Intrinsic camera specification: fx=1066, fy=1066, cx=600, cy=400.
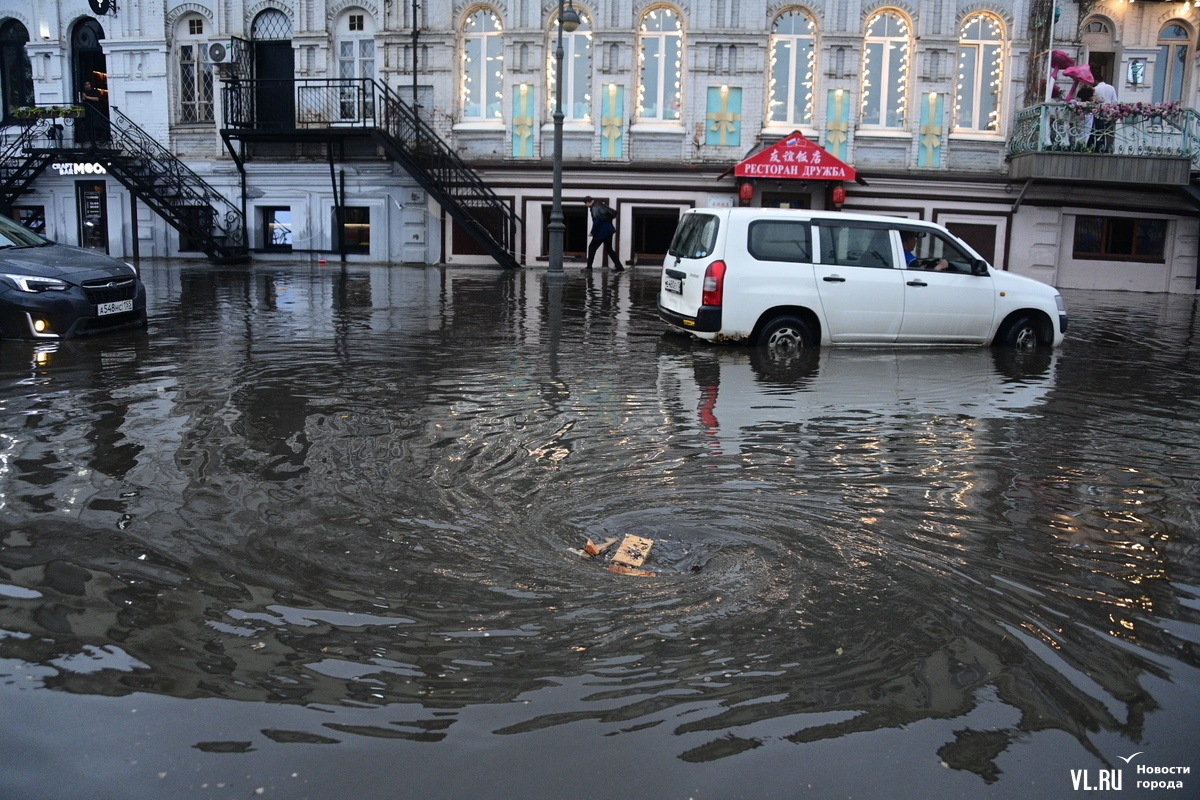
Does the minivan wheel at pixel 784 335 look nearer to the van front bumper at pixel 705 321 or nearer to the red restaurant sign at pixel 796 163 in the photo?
the van front bumper at pixel 705 321

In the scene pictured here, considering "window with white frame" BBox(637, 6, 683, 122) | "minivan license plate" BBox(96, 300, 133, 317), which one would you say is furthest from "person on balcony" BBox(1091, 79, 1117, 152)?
"minivan license plate" BBox(96, 300, 133, 317)

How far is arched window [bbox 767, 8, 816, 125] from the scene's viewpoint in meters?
27.7

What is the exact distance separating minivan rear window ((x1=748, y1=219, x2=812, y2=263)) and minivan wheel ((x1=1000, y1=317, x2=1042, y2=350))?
2.74 metres

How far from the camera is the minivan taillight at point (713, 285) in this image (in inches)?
462

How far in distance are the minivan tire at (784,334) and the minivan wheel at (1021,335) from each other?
8.41 ft

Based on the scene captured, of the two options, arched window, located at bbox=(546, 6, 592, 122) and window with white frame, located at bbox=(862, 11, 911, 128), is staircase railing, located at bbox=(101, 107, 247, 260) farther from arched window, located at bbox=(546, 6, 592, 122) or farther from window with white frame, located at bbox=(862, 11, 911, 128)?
window with white frame, located at bbox=(862, 11, 911, 128)

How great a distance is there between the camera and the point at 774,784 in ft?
10.3

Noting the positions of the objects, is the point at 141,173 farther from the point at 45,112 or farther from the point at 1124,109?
the point at 1124,109

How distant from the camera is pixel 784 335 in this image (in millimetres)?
11969

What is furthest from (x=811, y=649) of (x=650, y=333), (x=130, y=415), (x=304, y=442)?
(x=650, y=333)

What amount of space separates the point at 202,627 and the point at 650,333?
10.2 m

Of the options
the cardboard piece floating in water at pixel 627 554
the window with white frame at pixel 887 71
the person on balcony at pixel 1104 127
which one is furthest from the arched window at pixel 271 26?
the cardboard piece floating in water at pixel 627 554

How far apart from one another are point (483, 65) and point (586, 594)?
26.2 m

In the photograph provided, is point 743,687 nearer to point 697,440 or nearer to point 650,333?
point 697,440
